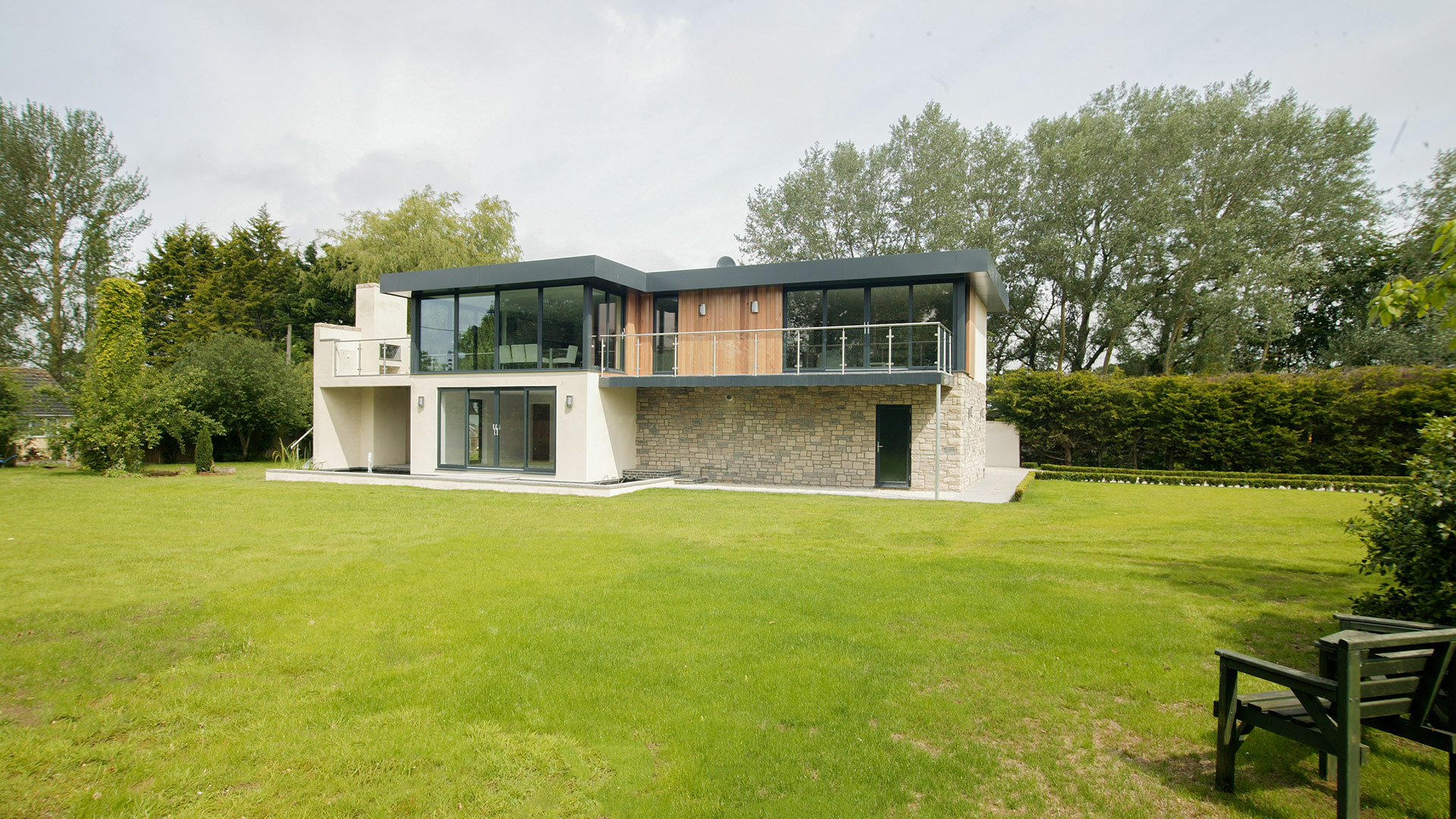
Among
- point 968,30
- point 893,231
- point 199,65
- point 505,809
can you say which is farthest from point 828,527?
point 893,231

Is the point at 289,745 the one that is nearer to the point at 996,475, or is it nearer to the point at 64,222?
the point at 996,475

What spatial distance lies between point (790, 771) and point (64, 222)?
37147 mm

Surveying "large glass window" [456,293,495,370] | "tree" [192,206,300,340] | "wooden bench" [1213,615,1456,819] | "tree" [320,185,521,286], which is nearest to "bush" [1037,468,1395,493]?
"large glass window" [456,293,495,370]

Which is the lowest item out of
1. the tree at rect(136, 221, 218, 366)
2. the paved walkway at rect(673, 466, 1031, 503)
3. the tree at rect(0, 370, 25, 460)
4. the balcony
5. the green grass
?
A: the green grass

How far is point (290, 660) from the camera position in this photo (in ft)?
15.0

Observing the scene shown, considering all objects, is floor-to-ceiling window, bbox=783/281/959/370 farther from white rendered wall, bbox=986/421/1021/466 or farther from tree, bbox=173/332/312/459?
tree, bbox=173/332/312/459

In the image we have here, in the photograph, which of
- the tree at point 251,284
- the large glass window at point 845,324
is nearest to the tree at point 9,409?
the tree at point 251,284

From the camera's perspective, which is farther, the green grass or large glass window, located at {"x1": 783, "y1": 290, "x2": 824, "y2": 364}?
large glass window, located at {"x1": 783, "y1": 290, "x2": 824, "y2": 364}

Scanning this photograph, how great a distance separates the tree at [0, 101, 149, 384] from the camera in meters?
26.9

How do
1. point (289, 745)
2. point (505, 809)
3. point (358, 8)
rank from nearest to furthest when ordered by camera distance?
point (505, 809)
point (289, 745)
point (358, 8)

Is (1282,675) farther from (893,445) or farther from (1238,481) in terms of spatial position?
(1238,481)

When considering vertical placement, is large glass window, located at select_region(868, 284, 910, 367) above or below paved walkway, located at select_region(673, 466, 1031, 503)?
above

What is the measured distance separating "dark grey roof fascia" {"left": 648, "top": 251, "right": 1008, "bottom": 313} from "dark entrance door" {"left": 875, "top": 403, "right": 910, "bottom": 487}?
2.87m

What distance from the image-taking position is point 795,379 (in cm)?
1509
